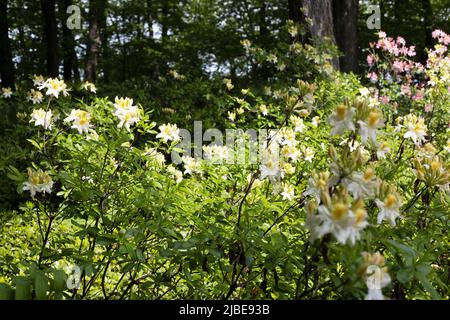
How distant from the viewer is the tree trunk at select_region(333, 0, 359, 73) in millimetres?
7859

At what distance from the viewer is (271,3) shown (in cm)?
1341

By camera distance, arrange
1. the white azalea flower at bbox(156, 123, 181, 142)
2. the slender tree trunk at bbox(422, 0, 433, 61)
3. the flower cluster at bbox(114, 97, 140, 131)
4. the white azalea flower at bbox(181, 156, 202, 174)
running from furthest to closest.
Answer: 1. the slender tree trunk at bbox(422, 0, 433, 61)
2. the white azalea flower at bbox(181, 156, 202, 174)
3. the white azalea flower at bbox(156, 123, 181, 142)
4. the flower cluster at bbox(114, 97, 140, 131)

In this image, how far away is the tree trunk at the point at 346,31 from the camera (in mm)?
7859

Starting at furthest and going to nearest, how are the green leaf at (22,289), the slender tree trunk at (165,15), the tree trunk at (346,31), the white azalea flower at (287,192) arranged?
the slender tree trunk at (165,15)
the tree trunk at (346,31)
the white azalea flower at (287,192)
the green leaf at (22,289)

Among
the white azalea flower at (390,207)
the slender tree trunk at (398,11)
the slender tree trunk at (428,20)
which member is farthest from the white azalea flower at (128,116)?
the slender tree trunk at (398,11)

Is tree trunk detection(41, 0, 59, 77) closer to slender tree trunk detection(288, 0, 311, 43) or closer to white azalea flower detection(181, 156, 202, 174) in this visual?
slender tree trunk detection(288, 0, 311, 43)

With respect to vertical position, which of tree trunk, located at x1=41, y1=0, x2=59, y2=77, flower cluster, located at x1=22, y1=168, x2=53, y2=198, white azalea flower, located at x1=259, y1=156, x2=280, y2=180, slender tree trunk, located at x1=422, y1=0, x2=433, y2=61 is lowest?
flower cluster, located at x1=22, y1=168, x2=53, y2=198

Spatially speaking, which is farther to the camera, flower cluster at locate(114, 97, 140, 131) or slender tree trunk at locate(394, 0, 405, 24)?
slender tree trunk at locate(394, 0, 405, 24)

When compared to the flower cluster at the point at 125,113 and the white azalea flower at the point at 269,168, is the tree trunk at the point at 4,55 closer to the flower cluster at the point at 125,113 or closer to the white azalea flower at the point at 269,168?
the flower cluster at the point at 125,113

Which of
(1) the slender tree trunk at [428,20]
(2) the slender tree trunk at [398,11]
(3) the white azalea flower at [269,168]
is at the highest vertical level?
(2) the slender tree trunk at [398,11]

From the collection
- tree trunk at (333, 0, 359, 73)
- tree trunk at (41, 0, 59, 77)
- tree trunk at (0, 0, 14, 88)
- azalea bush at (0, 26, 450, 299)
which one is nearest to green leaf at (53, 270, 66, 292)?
azalea bush at (0, 26, 450, 299)

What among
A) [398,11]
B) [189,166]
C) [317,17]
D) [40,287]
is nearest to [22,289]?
[40,287]

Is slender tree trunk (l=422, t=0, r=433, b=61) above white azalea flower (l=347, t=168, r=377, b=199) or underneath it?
above
